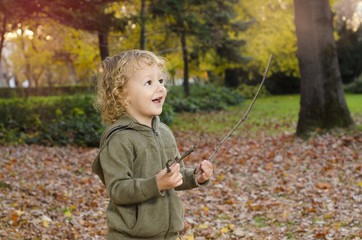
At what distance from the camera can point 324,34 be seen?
1017cm

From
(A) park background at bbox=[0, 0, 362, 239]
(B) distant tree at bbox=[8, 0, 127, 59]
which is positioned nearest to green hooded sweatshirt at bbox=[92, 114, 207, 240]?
(A) park background at bbox=[0, 0, 362, 239]

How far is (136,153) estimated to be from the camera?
212cm

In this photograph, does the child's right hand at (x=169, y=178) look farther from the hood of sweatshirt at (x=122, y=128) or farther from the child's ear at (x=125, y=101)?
the child's ear at (x=125, y=101)

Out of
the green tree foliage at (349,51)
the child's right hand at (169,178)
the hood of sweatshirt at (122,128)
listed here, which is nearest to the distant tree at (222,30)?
the green tree foliage at (349,51)

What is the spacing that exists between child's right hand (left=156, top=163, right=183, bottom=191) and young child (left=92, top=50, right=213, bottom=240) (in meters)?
0.04

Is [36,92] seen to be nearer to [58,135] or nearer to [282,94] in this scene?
[282,94]

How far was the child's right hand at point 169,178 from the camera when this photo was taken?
1.90 m

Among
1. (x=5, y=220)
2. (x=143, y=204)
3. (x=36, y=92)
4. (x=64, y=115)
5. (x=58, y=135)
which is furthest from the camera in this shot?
(x=36, y=92)

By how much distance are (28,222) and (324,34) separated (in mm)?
8121

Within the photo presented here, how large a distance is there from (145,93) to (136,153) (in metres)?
0.32

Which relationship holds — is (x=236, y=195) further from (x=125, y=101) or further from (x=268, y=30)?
(x=268, y=30)

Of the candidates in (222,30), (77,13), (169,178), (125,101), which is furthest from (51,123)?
(169,178)

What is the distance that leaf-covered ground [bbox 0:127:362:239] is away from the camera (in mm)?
4918

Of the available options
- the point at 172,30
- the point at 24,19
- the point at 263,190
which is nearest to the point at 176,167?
the point at 263,190
